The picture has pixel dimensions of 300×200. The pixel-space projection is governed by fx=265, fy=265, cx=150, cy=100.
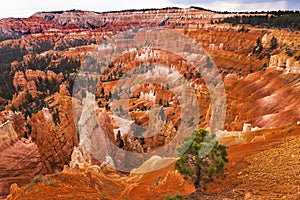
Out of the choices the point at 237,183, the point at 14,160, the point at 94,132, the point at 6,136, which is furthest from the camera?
the point at 94,132

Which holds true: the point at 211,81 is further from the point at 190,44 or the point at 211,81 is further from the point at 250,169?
the point at 250,169

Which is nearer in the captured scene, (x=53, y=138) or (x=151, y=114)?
(x=53, y=138)

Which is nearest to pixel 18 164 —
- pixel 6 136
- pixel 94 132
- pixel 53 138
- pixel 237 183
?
pixel 6 136

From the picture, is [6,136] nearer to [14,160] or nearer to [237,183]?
[14,160]

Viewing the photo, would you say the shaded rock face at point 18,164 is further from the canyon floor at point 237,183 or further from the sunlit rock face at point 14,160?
the canyon floor at point 237,183

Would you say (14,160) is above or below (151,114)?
above

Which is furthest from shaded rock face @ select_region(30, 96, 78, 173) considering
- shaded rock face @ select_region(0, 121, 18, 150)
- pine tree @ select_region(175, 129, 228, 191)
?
pine tree @ select_region(175, 129, 228, 191)

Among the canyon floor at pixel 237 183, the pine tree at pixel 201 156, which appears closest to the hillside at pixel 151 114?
the canyon floor at pixel 237 183
